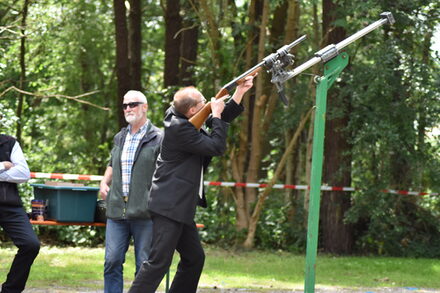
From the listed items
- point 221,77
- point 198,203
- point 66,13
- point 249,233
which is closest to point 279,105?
point 221,77

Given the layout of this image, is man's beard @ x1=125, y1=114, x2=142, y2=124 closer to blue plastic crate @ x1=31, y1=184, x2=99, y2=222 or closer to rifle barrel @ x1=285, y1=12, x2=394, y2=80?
blue plastic crate @ x1=31, y1=184, x2=99, y2=222

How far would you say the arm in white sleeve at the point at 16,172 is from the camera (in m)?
7.79

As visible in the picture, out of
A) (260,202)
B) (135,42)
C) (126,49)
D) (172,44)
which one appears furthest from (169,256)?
(135,42)

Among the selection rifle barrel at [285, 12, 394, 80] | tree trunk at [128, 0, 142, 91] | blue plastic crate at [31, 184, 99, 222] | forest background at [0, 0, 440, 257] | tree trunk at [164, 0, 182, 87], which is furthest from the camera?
tree trunk at [128, 0, 142, 91]

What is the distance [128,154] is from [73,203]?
4.56ft

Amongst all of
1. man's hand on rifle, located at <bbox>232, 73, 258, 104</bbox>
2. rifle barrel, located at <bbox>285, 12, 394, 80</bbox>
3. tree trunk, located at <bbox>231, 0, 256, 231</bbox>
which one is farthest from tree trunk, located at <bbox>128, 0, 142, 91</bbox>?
rifle barrel, located at <bbox>285, 12, 394, 80</bbox>

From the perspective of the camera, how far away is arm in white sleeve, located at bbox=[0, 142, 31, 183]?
7.79 meters

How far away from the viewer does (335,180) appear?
49.4 feet

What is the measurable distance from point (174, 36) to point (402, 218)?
603 centimetres

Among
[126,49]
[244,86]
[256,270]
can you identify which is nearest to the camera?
[244,86]

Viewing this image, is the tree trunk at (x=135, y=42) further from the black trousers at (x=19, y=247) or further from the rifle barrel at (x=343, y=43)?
the rifle barrel at (x=343, y=43)

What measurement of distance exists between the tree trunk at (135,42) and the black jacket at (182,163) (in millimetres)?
11898

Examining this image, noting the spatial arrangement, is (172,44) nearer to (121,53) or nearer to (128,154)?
(121,53)

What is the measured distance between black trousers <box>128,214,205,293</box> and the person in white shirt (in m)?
1.28
